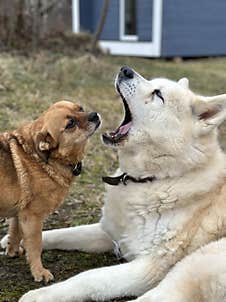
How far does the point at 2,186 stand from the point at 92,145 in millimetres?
3083

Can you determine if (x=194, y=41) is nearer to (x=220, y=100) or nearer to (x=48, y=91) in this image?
(x=48, y=91)

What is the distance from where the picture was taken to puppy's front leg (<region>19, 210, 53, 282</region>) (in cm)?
352

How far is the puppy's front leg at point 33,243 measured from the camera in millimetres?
3516

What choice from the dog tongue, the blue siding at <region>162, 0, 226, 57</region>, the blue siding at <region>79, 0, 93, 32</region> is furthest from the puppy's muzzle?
the blue siding at <region>79, 0, 93, 32</region>

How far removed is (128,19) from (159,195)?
50.4 ft

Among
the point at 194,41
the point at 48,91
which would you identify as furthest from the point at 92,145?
the point at 194,41

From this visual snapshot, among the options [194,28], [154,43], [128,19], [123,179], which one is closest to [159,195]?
[123,179]

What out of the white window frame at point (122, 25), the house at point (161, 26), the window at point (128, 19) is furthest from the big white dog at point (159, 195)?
the window at point (128, 19)

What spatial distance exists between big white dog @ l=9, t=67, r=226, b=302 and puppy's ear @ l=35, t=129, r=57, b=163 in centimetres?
38

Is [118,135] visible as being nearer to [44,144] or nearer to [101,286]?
[44,144]

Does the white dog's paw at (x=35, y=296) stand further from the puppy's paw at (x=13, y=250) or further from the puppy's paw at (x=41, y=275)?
the puppy's paw at (x=13, y=250)

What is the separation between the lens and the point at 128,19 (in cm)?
1811

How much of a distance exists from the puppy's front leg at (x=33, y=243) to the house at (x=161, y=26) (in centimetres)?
1398

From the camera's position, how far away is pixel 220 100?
345cm
